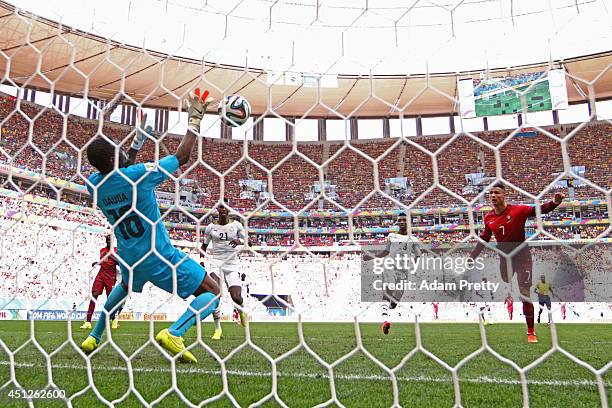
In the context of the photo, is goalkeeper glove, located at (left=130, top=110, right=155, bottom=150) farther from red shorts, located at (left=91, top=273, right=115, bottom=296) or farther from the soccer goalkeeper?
red shorts, located at (left=91, top=273, right=115, bottom=296)

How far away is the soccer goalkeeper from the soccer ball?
103 millimetres

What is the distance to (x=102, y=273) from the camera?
267 inches

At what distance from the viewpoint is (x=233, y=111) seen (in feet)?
8.23

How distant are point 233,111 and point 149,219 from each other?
81cm

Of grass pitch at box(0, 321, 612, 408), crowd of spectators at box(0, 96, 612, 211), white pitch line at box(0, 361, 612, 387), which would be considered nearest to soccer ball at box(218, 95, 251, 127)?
grass pitch at box(0, 321, 612, 408)

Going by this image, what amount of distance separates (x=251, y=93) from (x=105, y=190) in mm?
18711

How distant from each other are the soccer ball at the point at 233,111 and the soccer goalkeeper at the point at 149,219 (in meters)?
0.10

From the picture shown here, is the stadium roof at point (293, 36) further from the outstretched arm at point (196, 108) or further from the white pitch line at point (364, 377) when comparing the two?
the white pitch line at point (364, 377)

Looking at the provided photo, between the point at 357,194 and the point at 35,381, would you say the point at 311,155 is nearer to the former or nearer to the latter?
the point at 357,194

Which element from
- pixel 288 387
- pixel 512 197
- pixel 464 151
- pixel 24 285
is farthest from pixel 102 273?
pixel 464 151

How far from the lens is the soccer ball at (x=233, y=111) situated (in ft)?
7.56

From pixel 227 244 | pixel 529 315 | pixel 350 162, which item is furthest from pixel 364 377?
pixel 350 162

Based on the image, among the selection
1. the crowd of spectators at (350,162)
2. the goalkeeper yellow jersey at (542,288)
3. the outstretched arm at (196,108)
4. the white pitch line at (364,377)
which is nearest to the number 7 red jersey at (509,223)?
the white pitch line at (364,377)

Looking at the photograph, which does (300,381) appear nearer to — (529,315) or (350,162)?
(529,315)
